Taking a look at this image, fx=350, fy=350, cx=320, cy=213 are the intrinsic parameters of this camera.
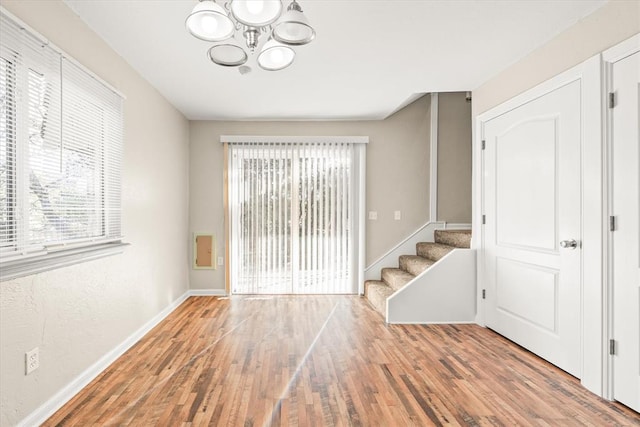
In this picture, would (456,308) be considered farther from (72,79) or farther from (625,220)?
(72,79)

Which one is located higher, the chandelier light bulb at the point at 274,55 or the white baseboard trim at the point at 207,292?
the chandelier light bulb at the point at 274,55

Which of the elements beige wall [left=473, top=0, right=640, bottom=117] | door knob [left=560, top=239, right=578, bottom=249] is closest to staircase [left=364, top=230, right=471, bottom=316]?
door knob [left=560, top=239, right=578, bottom=249]

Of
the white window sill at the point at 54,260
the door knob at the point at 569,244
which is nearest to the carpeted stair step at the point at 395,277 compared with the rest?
the door knob at the point at 569,244

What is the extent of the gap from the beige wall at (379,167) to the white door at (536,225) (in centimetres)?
152

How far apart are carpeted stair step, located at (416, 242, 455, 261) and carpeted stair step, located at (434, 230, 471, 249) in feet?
0.30

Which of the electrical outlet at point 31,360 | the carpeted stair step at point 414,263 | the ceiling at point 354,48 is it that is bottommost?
the electrical outlet at point 31,360

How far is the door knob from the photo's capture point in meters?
2.38

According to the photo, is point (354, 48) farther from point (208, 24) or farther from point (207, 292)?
point (207, 292)

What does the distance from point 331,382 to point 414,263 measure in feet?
7.36

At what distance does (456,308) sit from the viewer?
3.63 meters

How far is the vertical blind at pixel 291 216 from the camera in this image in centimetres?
482

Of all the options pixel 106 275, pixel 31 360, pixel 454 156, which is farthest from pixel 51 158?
pixel 454 156

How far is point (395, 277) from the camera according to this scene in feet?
13.9

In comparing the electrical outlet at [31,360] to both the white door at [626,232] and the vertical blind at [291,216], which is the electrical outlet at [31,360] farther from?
the white door at [626,232]
